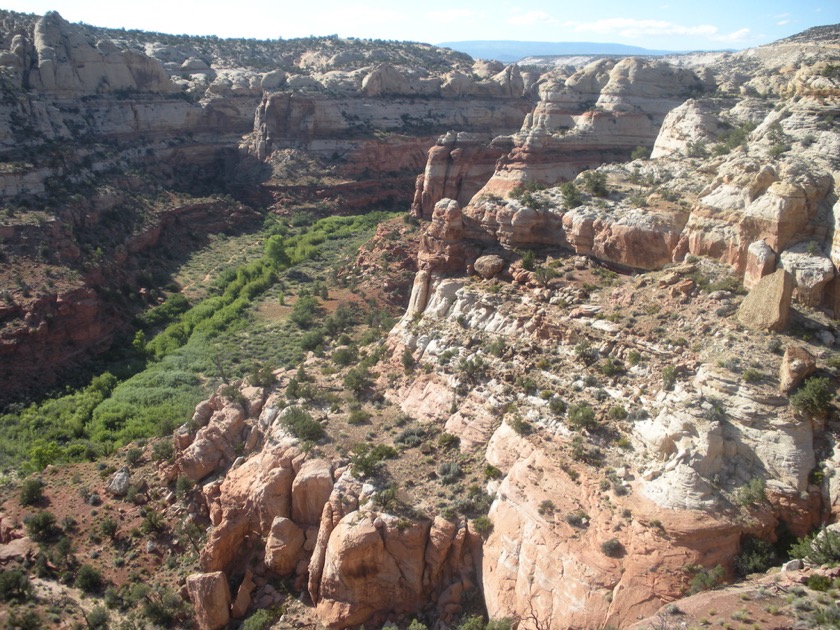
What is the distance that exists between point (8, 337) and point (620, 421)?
41.6 metres

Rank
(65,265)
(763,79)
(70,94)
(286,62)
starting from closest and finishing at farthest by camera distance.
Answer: (65,265)
(763,79)
(70,94)
(286,62)

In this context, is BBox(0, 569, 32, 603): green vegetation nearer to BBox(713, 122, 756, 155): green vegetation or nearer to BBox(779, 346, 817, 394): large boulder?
BBox(779, 346, 817, 394): large boulder

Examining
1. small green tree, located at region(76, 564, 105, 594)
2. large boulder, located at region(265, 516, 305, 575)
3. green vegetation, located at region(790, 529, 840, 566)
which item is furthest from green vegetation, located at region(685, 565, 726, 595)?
small green tree, located at region(76, 564, 105, 594)

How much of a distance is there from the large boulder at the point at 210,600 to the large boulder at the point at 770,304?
71.6 ft

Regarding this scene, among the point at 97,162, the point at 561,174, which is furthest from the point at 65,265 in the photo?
the point at 561,174

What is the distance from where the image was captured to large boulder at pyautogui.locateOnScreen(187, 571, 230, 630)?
24.7m

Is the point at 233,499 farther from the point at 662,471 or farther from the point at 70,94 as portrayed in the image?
the point at 70,94

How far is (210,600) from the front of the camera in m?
24.7

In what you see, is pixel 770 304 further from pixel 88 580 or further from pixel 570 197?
pixel 88 580

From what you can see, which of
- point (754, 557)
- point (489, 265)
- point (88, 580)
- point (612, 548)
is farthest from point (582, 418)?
point (88, 580)

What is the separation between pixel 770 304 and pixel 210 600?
75.9 feet

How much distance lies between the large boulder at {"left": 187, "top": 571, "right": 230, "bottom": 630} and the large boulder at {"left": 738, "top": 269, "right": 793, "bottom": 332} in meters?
21.8

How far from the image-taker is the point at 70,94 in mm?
80312

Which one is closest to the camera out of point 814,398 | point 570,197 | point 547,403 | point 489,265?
point 814,398
